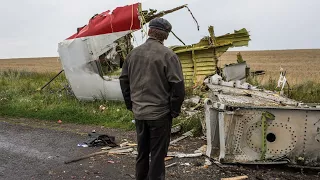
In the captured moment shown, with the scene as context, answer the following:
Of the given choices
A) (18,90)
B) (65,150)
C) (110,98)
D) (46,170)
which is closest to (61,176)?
(46,170)

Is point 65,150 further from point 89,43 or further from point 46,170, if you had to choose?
point 89,43

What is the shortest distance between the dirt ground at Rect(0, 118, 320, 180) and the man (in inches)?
54.2

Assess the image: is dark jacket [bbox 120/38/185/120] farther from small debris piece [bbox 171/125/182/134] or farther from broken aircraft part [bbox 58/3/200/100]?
broken aircraft part [bbox 58/3/200/100]

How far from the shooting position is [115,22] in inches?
432

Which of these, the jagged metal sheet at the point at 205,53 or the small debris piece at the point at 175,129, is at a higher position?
the jagged metal sheet at the point at 205,53

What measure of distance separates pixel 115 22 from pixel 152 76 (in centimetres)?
735

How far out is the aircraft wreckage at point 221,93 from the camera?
216 inches

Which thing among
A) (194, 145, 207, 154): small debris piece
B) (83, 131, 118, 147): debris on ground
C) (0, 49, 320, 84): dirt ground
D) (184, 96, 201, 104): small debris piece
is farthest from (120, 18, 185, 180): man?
(0, 49, 320, 84): dirt ground

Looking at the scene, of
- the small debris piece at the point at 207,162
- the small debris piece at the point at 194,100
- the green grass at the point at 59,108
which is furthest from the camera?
the small debris piece at the point at 194,100

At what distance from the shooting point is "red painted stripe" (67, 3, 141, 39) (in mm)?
10773

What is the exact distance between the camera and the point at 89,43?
36.5 feet

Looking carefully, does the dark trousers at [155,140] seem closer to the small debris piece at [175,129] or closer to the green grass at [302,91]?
the small debris piece at [175,129]

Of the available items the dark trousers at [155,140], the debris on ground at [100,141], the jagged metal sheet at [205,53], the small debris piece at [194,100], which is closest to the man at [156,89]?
the dark trousers at [155,140]

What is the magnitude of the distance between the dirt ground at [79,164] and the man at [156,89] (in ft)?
4.51
